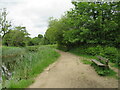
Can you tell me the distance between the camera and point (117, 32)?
9.53m

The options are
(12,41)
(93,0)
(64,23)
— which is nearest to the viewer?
(93,0)

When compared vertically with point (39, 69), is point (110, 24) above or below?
above

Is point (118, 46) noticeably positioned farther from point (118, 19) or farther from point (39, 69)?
point (39, 69)

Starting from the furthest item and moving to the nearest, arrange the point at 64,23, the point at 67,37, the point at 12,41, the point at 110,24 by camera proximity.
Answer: the point at 12,41 < the point at 64,23 < the point at 67,37 < the point at 110,24

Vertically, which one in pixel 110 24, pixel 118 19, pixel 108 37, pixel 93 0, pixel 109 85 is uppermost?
pixel 93 0

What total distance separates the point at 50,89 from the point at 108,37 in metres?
8.91

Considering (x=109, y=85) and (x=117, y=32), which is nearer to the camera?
(x=109, y=85)

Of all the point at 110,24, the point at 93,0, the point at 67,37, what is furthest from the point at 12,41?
the point at 110,24

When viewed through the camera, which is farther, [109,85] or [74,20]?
[74,20]

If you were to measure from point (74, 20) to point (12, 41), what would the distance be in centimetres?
1594

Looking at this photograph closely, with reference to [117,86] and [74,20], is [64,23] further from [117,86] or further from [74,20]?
[117,86]

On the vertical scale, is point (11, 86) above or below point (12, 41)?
below

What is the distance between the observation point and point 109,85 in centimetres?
315

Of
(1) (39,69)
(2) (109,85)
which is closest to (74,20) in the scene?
(1) (39,69)
